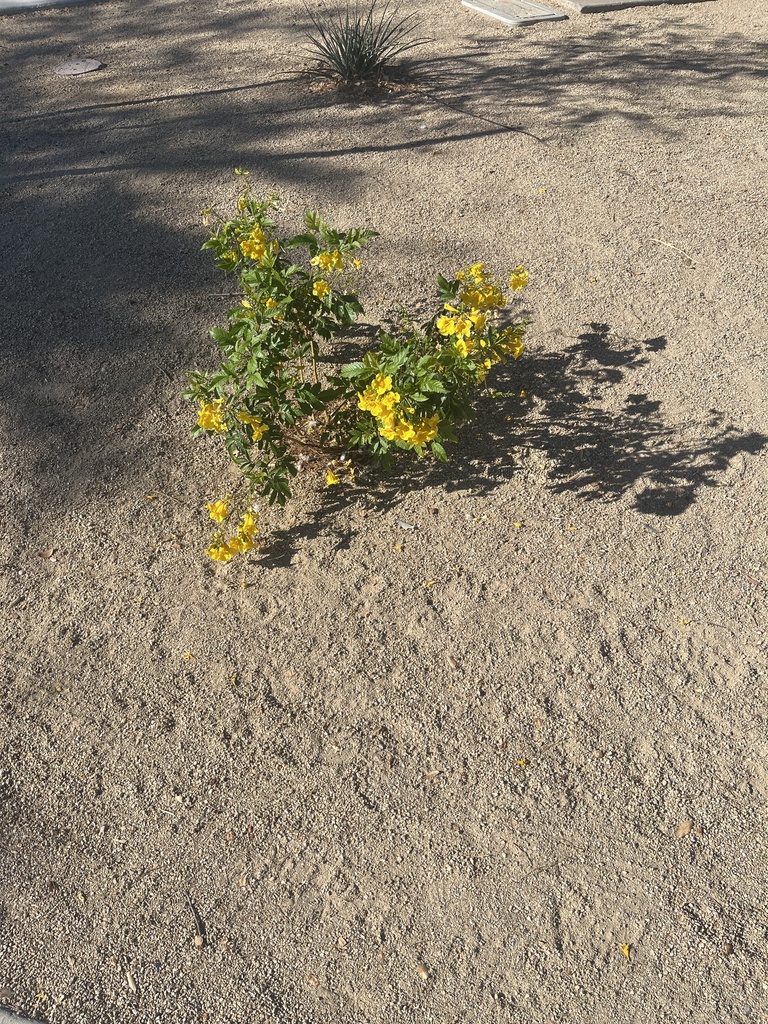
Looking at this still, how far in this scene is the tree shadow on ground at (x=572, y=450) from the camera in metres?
3.13

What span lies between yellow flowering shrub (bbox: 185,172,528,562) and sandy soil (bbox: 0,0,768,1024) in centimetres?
23

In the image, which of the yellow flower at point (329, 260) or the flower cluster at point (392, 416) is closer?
the flower cluster at point (392, 416)

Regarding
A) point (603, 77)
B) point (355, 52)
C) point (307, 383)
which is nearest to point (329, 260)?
point (307, 383)

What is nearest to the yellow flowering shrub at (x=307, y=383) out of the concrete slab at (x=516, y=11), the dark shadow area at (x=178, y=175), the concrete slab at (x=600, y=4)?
the dark shadow area at (x=178, y=175)

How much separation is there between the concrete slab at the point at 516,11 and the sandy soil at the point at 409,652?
2.95m

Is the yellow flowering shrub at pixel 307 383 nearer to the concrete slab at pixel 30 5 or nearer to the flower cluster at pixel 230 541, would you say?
the flower cluster at pixel 230 541

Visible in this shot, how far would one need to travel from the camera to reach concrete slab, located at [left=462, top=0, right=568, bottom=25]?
7031mm

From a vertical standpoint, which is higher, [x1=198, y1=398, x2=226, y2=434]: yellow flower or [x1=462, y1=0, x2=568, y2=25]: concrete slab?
[x1=462, y1=0, x2=568, y2=25]: concrete slab

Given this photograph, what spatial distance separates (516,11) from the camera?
717 centimetres

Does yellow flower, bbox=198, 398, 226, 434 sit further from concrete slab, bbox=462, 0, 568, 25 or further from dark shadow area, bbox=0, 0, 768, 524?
concrete slab, bbox=462, 0, 568, 25

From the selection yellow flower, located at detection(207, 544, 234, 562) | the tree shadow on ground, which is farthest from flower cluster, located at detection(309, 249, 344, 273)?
yellow flower, located at detection(207, 544, 234, 562)

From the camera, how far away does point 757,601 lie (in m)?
2.80

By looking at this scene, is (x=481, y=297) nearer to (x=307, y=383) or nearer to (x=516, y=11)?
(x=307, y=383)

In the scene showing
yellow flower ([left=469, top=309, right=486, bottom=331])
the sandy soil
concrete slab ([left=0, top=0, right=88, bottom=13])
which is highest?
concrete slab ([left=0, top=0, right=88, bottom=13])
